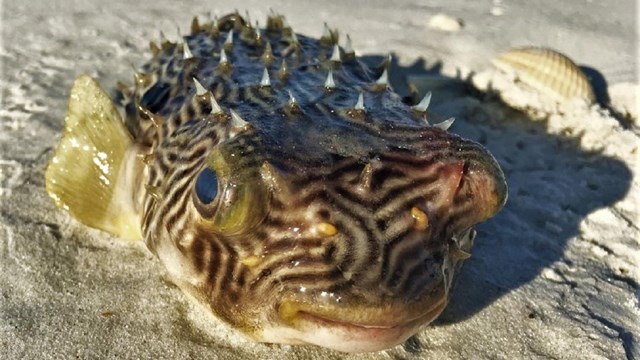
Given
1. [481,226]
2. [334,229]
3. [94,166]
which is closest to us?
[334,229]

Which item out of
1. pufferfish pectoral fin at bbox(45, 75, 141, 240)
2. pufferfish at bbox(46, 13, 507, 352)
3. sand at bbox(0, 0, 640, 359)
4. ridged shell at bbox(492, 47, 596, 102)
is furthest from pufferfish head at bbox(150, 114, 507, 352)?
ridged shell at bbox(492, 47, 596, 102)

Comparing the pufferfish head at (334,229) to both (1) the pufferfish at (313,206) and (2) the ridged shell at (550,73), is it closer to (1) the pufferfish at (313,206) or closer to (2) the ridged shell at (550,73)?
(1) the pufferfish at (313,206)

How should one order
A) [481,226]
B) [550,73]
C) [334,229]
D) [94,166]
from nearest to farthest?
[334,229] < [94,166] < [481,226] < [550,73]

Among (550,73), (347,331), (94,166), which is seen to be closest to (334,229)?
(347,331)

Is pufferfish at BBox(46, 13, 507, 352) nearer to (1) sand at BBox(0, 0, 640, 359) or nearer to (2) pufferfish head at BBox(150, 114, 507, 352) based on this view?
(2) pufferfish head at BBox(150, 114, 507, 352)

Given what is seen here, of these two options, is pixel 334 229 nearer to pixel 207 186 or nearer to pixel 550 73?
pixel 207 186

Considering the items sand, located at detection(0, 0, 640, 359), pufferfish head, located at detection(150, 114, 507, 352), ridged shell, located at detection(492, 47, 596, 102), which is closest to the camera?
pufferfish head, located at detection(150, 114, 507, 352)
